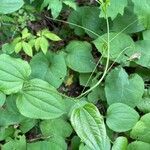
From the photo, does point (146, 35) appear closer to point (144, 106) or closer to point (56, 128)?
point (144, 106)

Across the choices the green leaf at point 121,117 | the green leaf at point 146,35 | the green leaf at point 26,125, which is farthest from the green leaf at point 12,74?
the green leaf at point 146,35

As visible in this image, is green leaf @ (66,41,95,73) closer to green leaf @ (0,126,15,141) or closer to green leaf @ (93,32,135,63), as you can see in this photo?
green leaf @ (93,32,135,63)

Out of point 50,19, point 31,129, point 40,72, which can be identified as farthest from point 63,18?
point 31,129

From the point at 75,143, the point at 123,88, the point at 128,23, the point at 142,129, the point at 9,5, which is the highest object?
the point at 9,5

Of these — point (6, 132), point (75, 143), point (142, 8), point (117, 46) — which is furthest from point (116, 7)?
point (6, 132)

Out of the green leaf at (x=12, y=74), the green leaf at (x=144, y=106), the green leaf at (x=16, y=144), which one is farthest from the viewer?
the green leaf at (x=144, y=106)

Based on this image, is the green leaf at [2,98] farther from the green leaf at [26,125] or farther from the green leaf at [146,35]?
the green leaf at [146,35]

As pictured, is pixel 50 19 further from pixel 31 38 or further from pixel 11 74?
pixel 11 74
